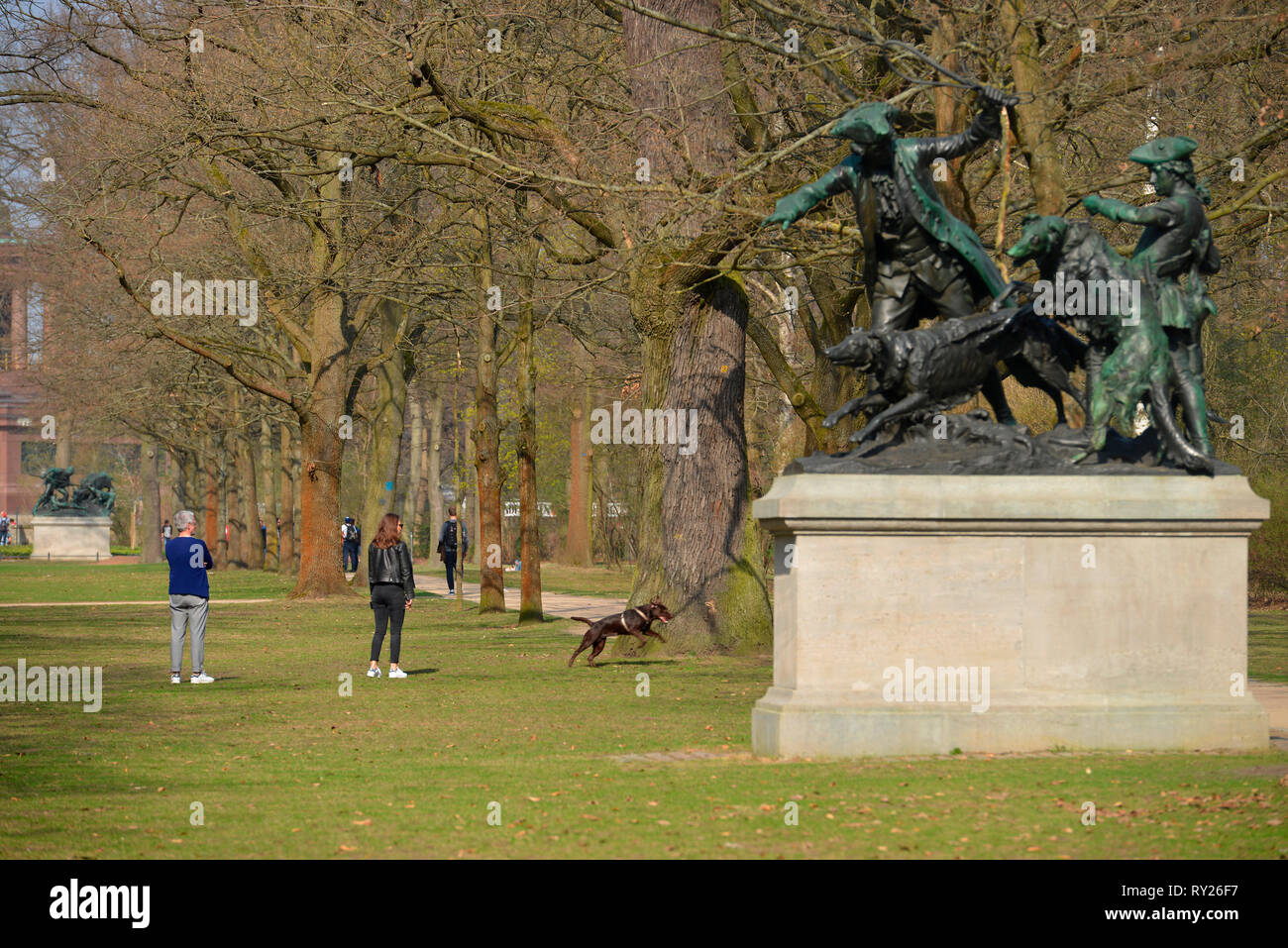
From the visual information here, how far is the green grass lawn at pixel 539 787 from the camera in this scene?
8438 mm

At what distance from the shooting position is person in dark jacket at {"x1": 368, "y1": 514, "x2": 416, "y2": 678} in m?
18.6

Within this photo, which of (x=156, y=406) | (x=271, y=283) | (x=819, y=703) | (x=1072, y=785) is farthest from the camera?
(x=156, y=406)

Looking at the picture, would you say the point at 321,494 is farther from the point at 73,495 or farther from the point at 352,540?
the point at 73,495

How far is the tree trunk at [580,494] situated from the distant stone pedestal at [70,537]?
23.8 meters

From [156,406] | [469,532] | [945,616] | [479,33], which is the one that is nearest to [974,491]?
[945,616]

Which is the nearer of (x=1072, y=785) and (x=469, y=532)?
(x=1072, y=785)

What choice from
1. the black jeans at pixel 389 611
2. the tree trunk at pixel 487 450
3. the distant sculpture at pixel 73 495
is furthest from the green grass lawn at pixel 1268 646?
the distant sculpture at pixel 73 495

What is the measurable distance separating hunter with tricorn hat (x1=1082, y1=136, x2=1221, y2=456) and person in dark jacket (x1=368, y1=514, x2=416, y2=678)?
931cm

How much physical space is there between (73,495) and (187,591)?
180 feet

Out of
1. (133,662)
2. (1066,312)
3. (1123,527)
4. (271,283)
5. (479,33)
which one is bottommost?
(133,662)

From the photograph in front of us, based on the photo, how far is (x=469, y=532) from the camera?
66.8 m

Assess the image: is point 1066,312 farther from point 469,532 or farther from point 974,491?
point 469,532

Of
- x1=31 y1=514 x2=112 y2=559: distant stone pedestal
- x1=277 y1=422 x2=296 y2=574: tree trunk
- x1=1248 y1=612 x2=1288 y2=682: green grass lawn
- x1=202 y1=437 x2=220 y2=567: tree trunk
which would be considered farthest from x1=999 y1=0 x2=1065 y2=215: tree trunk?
x1=31 y1=514 x2=112 y2=559: distant stone pedestal

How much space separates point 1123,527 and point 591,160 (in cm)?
998
